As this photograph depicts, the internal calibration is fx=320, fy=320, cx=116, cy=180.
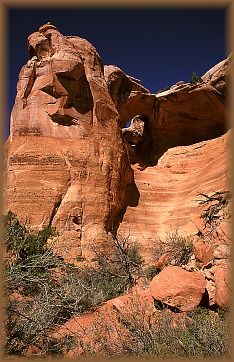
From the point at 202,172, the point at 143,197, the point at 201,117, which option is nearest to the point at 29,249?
the point at 143,197

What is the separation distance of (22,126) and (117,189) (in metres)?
5.13

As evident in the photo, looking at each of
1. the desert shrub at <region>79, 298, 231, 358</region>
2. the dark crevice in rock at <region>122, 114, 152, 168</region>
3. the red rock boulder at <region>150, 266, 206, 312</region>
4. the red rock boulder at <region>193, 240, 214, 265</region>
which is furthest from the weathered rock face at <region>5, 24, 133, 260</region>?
the desert shrub at <region>79, 298, 231, 358</region>

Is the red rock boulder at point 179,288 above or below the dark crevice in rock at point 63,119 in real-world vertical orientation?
below

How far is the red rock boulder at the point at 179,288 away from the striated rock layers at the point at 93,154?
16.8 feet

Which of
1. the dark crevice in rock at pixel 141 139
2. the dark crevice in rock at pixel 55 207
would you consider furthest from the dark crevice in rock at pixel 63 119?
the dark crevice in rock at pixel 141 139

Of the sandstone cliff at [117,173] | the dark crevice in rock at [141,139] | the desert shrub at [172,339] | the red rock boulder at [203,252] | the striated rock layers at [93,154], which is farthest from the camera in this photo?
the dark crevice in rock at [141,139]

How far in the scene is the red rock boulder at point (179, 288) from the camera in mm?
5230

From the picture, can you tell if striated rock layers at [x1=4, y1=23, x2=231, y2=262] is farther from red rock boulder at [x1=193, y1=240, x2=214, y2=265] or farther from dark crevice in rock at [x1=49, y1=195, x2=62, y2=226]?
red rock boulder at [x1=193, y1=240, x2=214, y2=265]

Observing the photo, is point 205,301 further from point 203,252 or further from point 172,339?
point 172,339

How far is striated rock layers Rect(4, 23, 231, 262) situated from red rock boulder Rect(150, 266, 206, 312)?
5.12m

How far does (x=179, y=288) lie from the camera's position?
5.28 meters

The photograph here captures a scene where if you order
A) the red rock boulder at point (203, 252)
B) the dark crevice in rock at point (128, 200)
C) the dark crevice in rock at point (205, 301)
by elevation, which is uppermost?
the red rock boulder at point (203, 252)

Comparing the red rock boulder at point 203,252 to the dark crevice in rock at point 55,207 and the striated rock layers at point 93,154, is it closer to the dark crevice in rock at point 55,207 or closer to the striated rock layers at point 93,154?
the striated rock layers at point 93,154

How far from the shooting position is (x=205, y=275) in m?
5.77
